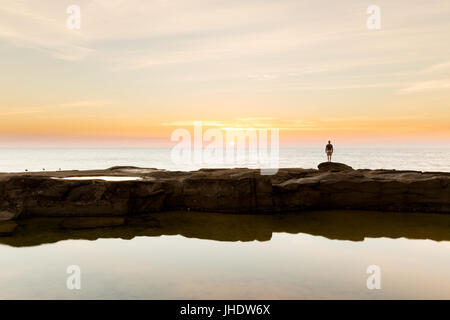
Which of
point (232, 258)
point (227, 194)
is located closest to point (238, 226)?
point (227, 194)

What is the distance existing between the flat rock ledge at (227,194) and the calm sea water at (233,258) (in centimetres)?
111

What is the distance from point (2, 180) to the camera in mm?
16812

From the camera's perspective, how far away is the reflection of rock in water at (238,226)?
13469 mm

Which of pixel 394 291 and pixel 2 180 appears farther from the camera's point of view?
pixel 2 180

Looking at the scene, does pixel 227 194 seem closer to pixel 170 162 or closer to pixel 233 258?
pixel 233 258

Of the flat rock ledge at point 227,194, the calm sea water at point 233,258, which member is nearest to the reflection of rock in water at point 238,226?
the calm sea water at point 233,258

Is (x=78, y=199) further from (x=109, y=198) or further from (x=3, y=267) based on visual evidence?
(x=3, y=267)

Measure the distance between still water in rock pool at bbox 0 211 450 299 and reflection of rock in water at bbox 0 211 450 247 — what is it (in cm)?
4

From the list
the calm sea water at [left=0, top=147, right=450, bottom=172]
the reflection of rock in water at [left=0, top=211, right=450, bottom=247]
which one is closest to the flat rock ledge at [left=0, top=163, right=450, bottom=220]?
the reflection of rock in water at [left=0, top=211, right=450, bottom=247]

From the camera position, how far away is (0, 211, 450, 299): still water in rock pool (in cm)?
850

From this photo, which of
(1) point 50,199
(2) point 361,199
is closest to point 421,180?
(2) point 361,199

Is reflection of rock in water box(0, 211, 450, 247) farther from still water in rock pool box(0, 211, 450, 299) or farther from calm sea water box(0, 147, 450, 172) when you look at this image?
calm sea water box(0, 147, 450, 172)

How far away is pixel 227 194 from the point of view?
699 inches

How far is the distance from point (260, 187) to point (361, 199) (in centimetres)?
481
